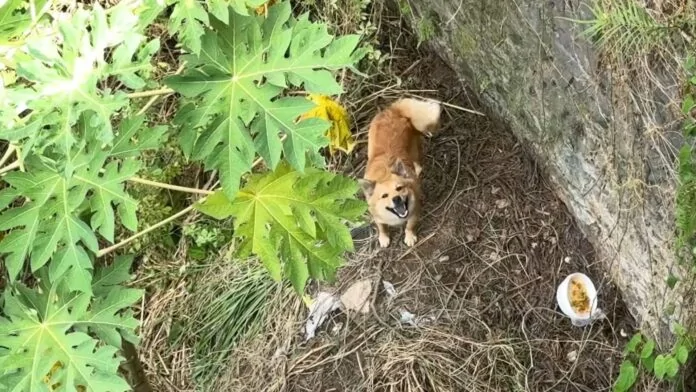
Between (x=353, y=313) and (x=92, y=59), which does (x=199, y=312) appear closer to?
(x=353, y=313)

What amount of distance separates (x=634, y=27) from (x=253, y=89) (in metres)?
1.07

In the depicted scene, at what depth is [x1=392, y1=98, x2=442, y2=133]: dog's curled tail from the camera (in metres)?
3.49

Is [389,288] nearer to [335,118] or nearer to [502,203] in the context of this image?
[502,203]

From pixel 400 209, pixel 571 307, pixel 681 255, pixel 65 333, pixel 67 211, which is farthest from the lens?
pixel 400 209

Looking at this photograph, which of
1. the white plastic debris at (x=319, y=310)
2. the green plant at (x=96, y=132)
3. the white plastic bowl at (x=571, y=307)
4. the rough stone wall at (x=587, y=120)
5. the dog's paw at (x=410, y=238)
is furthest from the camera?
the dog's paw at (x=410, y=238)

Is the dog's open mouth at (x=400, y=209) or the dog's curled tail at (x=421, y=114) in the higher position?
the dog's curled tail at (x=421, y=114)

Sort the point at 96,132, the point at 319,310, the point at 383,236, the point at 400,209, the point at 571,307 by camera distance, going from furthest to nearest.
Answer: the point at 383,236
the point at 319,310
the point at 400,209
the point at 571,307
the point at 96,132

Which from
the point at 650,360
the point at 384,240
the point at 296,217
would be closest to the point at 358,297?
the point at 384,240

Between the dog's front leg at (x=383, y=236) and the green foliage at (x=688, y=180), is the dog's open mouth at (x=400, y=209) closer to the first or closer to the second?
the dog's front leg at (x=383, y=236)

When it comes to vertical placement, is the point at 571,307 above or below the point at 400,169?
below

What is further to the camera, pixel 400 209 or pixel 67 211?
pixel 400 209

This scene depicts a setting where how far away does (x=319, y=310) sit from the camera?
11.0ft

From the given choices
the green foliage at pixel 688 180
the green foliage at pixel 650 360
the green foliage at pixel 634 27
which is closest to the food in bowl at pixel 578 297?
the green foliage at pixel 650 360

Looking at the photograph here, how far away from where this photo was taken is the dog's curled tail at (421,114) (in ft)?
11.5
